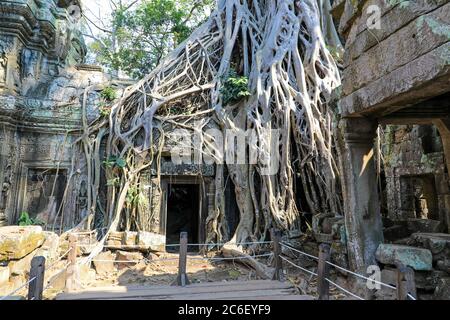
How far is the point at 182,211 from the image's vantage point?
9.66 meters

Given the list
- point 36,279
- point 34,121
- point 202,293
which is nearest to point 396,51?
point 202,293

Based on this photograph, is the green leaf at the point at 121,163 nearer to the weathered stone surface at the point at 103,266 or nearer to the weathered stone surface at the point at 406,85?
the weathered stone surface at the point at 103,266

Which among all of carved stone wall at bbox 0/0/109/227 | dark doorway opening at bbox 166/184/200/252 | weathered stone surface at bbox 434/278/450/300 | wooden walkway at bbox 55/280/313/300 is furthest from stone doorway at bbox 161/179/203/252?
weathered stone surface at bbox 434/278/450/300

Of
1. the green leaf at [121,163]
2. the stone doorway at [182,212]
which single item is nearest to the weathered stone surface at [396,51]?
the green leaf at [121,163]

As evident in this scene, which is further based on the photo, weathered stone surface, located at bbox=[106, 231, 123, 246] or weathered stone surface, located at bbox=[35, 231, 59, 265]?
weathered stone surface, located at bbox=[106, 231, 123, 246]

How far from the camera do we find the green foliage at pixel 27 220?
5908 mm

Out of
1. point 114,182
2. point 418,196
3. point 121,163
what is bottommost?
point 418,196

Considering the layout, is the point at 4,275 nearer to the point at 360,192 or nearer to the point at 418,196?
the point at 360,192

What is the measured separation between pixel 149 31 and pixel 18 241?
26.6ft

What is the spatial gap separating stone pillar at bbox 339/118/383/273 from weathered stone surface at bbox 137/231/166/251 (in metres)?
3.67

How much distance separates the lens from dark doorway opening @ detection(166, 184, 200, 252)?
9.09 m

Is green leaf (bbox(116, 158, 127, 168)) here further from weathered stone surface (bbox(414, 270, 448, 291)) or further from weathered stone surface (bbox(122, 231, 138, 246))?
weathered stone surface (bbox(414, 270, 448, 291))

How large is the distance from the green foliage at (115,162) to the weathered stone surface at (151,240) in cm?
134

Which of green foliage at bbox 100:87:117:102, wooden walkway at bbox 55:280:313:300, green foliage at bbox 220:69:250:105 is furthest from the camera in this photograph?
green foliage at bbox 100:87:117:102
